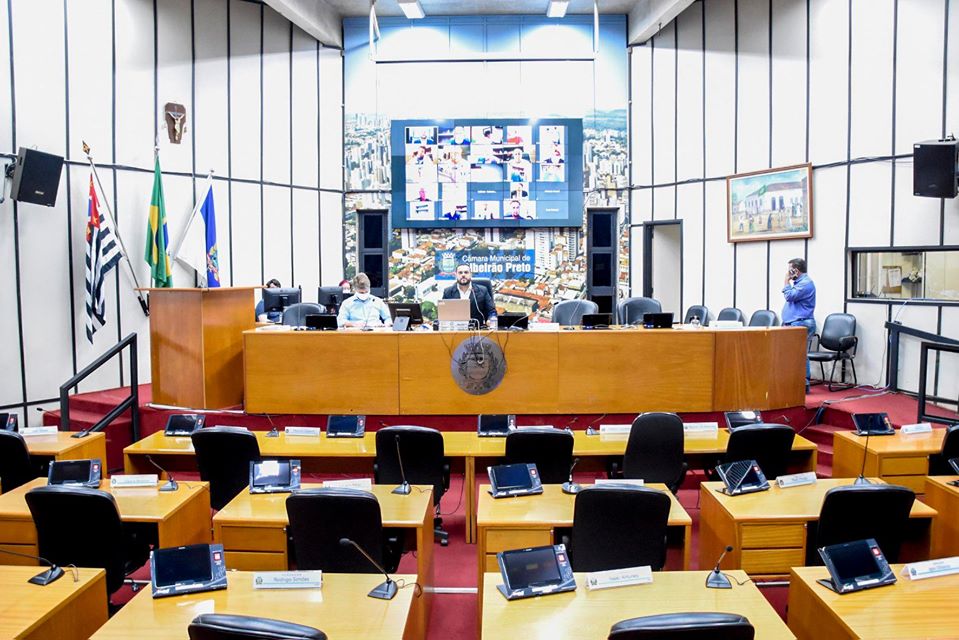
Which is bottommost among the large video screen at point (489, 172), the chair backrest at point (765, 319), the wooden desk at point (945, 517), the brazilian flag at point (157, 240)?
the wooden desk at point (945, 517)

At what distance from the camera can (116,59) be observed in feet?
27.0

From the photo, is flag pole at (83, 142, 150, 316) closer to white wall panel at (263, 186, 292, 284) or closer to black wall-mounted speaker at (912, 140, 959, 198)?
Answer: white wall panel at (263, 186, 292, 284)

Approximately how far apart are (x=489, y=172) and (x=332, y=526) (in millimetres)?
9047

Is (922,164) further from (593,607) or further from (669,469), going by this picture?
(593,607)

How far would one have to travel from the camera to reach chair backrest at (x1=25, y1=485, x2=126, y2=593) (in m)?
3.21

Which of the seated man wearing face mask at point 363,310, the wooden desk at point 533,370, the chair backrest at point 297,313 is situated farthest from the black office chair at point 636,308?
the chair backrest at point 297,313

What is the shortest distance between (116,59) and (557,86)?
21.8 feet

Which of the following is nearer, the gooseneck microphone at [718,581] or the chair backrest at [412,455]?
the gooseneck microphone at [718,581]

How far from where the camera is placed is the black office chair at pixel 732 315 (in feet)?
31.2

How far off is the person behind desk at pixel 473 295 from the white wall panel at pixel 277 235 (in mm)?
4350

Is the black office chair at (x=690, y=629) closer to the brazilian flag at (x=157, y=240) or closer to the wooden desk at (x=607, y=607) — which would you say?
the wooden desk at (x=607, y=607)

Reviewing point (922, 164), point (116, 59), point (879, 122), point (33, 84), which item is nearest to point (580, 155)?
point (879, 122)

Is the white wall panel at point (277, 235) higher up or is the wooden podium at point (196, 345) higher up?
the white wall panel at point (277, 235)

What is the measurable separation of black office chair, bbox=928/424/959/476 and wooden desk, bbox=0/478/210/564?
4.43 meters
